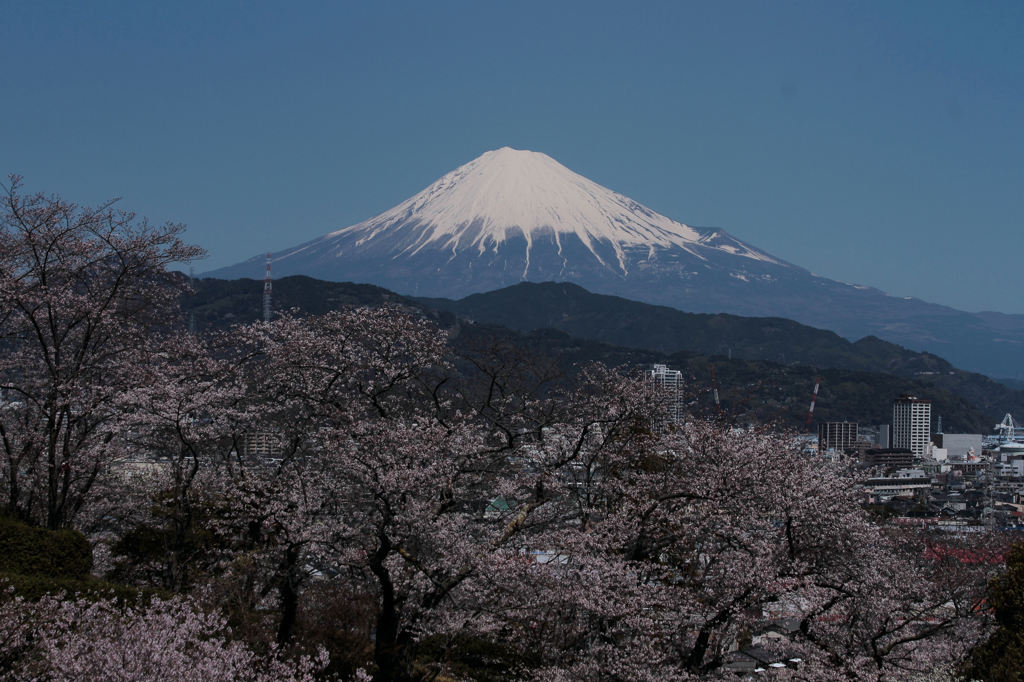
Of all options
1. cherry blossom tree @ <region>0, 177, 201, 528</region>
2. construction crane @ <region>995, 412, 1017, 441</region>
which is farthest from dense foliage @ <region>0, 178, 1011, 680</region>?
construction crane @ <region>995, 412, 1017, 441</region>

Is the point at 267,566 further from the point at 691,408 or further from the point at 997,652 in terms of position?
the point at 691,408

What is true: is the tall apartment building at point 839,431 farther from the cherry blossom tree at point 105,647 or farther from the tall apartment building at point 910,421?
the cherry blossom tree at point 105,647

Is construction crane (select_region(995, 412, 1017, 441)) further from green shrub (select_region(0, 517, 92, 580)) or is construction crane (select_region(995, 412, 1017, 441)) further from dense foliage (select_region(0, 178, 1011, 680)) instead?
green shrub (select_region(0, 517, 92, 580))

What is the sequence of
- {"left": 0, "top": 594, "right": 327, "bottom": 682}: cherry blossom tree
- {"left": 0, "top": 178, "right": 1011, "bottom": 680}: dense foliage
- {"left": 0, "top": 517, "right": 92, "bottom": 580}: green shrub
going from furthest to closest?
{"left": 0, "top": 178, "right": 1011, "bottom": 680}: dense foliage
{"left": 0, "top": 517, "right": 92, "bottom": 580}: green shrub
{"left": 0, "top": 594, "right": 327, "bottom": 682}: cherry blossom tree

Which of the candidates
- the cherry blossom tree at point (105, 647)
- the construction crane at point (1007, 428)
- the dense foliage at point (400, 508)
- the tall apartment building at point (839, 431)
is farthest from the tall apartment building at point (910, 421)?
the cherry blossom tree at point (105, 647)

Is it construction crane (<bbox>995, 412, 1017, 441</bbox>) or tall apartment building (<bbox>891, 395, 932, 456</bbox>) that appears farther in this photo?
construction crane (<bbox>995, 412, 1017, 441</bbox>)

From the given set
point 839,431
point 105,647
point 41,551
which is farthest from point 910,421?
point 105,647

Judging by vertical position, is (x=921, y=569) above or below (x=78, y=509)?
below

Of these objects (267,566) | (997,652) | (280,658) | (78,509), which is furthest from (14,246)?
(997,652)
